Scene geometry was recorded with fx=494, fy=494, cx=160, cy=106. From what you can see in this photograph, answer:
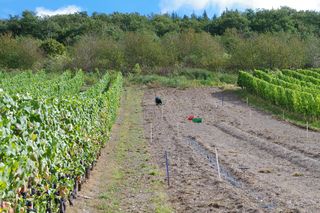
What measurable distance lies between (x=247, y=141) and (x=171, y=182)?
818cm

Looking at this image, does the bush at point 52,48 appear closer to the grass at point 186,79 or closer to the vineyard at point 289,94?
the grass at point 186,79

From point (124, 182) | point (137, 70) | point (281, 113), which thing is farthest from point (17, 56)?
point (124, 182)

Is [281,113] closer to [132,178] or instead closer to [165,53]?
[132,178]

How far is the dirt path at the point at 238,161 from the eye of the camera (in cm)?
1107

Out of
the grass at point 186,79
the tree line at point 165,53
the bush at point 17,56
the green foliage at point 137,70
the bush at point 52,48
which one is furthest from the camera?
the bush at point 52,48

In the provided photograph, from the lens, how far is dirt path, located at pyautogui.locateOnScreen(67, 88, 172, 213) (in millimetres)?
10891

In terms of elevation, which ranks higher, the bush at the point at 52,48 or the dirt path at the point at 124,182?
the bush at the point at 52,48

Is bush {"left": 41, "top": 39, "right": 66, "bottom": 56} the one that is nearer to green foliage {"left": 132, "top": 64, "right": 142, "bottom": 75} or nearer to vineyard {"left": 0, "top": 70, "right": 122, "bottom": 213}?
green foliage {"left": 132, "top": 64, "right": 142, "bottom": 75}

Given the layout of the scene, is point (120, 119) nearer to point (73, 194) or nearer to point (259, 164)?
point (259, 164)

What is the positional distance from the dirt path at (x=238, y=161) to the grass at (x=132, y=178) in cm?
41

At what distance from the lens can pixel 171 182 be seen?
13273mm

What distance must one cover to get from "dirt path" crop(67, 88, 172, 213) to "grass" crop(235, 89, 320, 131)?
371 inches

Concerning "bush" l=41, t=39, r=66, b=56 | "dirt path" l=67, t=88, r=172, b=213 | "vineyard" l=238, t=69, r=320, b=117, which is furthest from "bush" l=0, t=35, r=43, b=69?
"dirt path" l=67, t=88, r=172, b=213

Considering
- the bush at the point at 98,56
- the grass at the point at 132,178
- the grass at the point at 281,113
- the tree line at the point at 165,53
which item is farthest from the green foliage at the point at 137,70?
the grass at the point at 132,178
